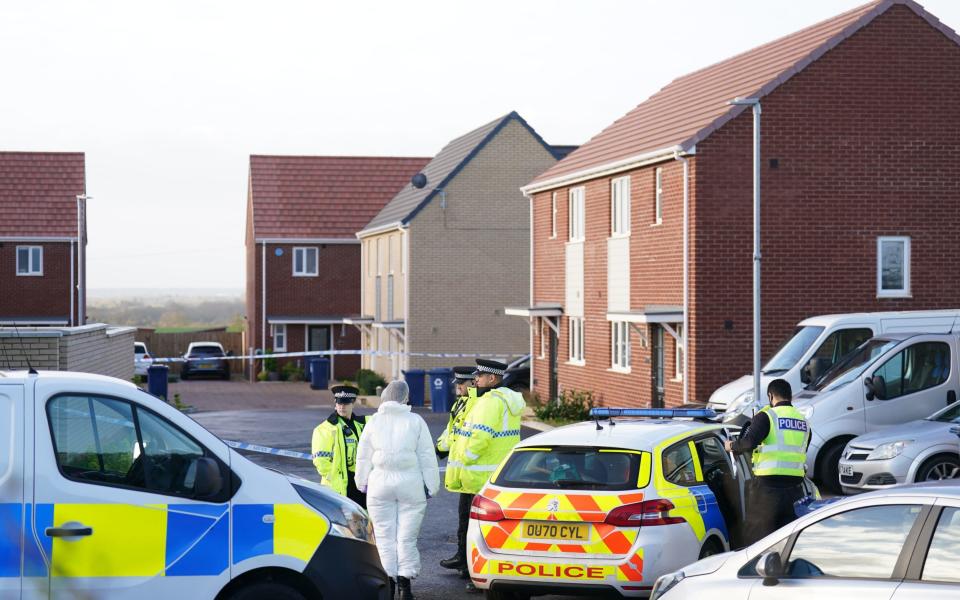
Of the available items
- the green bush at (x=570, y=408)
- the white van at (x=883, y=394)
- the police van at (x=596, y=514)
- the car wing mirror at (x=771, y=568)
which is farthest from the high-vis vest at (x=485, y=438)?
the green bush at (x=570, y=408)

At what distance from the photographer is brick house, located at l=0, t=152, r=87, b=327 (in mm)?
53531

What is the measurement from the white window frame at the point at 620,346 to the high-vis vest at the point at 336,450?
17342 millimetres

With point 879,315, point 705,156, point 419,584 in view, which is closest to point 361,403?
point 705,156

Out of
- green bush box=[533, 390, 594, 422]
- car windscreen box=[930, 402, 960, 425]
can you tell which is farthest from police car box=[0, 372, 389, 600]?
green bush box=[533, 390, 594, 422]

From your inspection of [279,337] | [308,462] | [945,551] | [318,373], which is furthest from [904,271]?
[279,337]

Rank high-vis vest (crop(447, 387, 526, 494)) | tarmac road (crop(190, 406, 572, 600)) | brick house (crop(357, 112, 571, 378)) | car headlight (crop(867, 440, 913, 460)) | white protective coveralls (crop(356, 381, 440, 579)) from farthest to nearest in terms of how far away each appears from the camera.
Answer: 1. brick house (crop(357, 112, 571, 378))
2. car headlight (crop(867, 440, 913, 460))
3. tarmac road (crop(190, 406, 572, 600))
4. high-vis vest (crop(447, 387, 526, 494))
5. white protective coveralls (crop(356, 381, 440, 579))

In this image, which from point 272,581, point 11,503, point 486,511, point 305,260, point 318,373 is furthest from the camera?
point 305,260

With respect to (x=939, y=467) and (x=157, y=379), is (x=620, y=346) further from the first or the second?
(x=157, y=379)

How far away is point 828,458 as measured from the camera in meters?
18.0

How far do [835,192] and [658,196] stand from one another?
340 cm

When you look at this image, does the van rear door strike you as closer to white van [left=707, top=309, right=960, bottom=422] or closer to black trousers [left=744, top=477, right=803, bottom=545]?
black trousers [left=744, top=477, right=803, bottom=545]

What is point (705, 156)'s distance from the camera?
2466 centimetres

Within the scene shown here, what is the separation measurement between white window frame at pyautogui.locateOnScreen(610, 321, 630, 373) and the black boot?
16.3 m

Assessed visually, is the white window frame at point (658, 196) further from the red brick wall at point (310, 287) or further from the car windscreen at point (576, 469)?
the red brick wall at point (310, 287)
